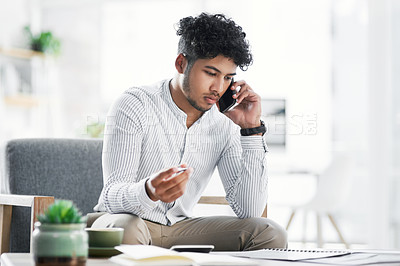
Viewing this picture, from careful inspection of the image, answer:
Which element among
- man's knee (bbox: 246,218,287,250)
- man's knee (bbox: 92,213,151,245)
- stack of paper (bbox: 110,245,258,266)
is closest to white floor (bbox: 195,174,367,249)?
man's knee (bbox: 246,218,287,250)

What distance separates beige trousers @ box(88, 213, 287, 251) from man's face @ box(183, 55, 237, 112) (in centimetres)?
39

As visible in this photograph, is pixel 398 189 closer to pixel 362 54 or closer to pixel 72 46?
pixel 362 54

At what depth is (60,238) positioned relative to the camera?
100 centimetres

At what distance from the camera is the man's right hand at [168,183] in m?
1.35

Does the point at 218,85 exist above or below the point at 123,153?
above

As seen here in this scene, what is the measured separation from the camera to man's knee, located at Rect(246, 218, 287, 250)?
5.52 feet

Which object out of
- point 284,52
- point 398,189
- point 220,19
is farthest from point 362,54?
point 220,19

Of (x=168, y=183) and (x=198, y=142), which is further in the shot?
(x=198, y=142)

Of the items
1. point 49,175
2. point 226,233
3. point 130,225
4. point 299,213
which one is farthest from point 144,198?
point 299,213

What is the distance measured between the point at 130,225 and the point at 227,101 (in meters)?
0.66

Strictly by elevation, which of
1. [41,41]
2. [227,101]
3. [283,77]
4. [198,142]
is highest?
[41,41]

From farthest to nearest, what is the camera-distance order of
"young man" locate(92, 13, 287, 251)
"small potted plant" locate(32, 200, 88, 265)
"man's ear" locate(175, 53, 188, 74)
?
"man's ear" locate(175, 53, 188, 74) → "young man" locate(92, 13, 287, 251) → "small potted plant" locate(32, 200, 88, 265)

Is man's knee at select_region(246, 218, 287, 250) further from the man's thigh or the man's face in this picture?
the man's face

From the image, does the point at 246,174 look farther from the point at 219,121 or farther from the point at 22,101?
the point at 22,101
